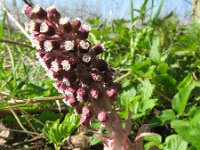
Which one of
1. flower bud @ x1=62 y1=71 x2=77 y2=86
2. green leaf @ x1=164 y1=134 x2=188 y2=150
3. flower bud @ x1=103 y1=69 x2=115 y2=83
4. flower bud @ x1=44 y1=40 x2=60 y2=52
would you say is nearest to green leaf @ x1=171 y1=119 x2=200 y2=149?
green leaf @ x1=164 y1=134 x2=188 y2=150

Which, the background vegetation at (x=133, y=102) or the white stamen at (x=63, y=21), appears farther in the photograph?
the background vegetation at (x=133, y=102)

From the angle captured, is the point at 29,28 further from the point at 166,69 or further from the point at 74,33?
the point at 166,69

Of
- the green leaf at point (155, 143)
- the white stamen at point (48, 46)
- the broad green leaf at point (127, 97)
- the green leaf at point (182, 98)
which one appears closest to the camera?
the white stamen at point (48, 46)

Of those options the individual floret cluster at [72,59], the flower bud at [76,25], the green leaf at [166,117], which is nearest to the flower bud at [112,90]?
the individual floret cluster at [72,59]

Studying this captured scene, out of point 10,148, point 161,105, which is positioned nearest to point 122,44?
point 161,105

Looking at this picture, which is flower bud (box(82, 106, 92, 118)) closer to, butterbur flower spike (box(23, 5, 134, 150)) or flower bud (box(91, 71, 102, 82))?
butterbur flower spike (box(23, 5, 134, 150))

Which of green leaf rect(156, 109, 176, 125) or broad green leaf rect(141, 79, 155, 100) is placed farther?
broad green leaf rect(141, 79, 155, 100)

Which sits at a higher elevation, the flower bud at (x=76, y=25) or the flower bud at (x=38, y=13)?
the flower bud at (x=38, y=13)

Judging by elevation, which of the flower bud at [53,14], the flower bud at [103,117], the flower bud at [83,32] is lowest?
the flower bud at [103,117]

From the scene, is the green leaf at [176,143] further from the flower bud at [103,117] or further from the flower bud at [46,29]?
the flower bud at [46,29]
